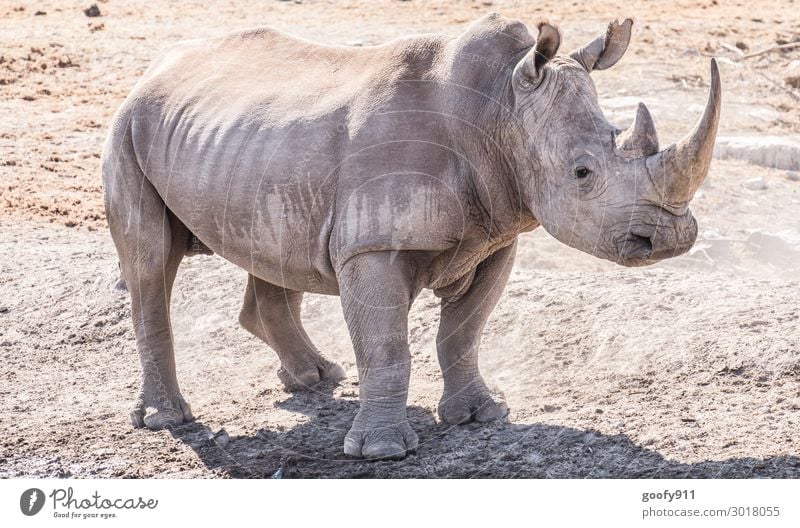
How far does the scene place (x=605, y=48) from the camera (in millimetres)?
6488

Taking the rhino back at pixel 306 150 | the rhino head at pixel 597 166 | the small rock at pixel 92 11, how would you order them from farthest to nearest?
the small rock at pixel 92 11, the rhino back at pixel 306 150, the rhino head at pixel 597 166

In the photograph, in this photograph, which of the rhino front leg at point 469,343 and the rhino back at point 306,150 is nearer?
the rhino back at point 306,150

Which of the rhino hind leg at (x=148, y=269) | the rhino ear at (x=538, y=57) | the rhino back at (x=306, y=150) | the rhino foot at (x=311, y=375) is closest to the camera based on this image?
the rhino ear at (x=538, y=57)

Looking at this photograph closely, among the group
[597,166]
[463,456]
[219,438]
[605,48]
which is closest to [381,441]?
[463,456]

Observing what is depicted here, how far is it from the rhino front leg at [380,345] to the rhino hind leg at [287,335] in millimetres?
1448

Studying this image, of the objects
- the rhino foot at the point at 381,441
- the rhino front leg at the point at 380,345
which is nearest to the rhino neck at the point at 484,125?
the rhino front leg at the point at 380,345

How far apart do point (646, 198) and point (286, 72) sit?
2.19 m

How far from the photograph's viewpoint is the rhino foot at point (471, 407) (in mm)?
7125

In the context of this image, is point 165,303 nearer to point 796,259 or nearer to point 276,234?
point 276,234

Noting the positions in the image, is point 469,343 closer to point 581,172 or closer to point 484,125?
point 484,125

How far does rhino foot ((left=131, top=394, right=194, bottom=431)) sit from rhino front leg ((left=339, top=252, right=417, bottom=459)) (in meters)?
1.32

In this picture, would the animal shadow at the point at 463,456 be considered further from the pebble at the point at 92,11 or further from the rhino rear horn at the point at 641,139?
the pebble at the point at 92,11

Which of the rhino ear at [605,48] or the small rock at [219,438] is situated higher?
the rhino ear at [605,48]
